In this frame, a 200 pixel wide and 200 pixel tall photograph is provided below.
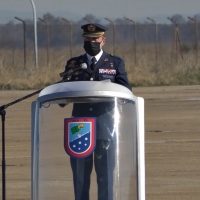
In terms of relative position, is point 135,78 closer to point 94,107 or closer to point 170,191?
point 170,191

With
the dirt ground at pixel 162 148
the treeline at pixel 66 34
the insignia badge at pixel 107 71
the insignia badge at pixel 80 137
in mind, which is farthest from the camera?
the treeline at pixel 66 34

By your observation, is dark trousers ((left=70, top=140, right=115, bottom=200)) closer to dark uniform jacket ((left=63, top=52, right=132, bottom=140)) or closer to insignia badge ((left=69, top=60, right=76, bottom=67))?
dark uniform jacket ((left=63, top=52, right=132, bottom=140))

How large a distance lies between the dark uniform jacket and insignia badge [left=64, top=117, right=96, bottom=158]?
8 centimetres

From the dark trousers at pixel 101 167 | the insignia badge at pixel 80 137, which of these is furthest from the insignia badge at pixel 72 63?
the dark trousers at pixel 101 167

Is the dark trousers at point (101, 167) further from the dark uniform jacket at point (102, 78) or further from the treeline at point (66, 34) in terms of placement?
the treeline at point (66, 34)

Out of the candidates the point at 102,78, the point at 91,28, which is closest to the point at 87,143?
the point at 102,78

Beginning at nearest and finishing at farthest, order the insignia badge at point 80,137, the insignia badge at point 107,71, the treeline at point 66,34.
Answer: the insignia badge at point 80,137 → the insignia badge at point 107,71 → the treeline at point 66,34

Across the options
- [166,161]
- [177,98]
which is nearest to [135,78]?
[177,98]

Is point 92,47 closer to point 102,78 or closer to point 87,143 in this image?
point 102,78

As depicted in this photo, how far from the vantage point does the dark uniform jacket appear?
18.0 ft

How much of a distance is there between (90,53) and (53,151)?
1069 millimetres

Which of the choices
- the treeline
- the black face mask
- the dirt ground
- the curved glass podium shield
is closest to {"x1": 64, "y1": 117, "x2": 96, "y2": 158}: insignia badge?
the curved glass podium shield

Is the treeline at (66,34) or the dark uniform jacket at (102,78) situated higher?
the treeline at (66,34)

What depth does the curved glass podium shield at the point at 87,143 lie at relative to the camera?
543 centimetres
